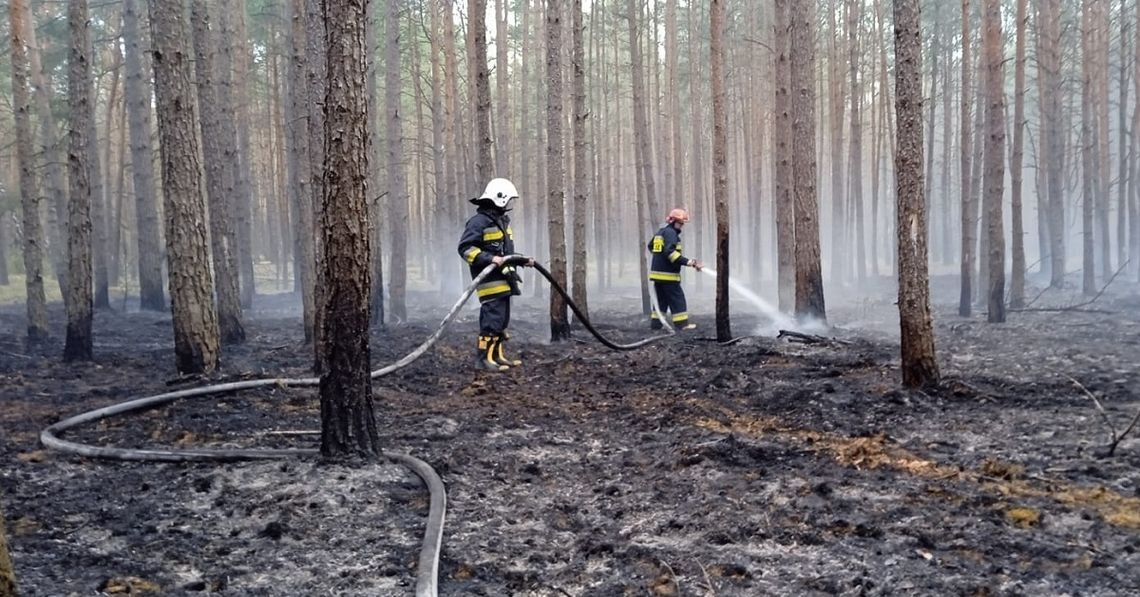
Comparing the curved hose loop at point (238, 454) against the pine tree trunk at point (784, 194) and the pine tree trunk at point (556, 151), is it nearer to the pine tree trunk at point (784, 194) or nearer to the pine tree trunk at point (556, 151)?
the pine tree trunk at point (556, 151)

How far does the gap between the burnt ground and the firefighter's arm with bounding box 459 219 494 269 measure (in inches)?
54.1

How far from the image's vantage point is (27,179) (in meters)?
12.0

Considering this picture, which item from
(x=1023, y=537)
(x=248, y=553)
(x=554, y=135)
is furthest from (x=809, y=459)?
(x=554, y=135)

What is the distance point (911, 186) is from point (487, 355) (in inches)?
203

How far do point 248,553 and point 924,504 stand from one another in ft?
11.5

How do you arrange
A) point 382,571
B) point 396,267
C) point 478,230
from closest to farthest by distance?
point 382,571 < point 478,230 < point 396,267

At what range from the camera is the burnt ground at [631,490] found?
146 inches

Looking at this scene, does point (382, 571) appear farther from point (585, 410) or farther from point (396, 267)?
point (396, 267)

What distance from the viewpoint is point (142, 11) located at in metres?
25.5

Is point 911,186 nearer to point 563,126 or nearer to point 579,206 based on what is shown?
point 579,206

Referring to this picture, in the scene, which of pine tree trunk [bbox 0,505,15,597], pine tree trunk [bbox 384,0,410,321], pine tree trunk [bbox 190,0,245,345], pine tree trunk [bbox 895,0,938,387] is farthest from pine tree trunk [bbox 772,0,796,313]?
pine tree trunk [bbox 0,505,15,597]

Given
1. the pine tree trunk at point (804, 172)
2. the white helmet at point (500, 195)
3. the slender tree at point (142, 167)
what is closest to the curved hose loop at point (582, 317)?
the white helmet at point (500, 195)

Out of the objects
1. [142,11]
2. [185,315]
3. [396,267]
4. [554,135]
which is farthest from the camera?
[142,11]

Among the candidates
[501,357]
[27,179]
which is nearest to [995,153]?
[501,357]
